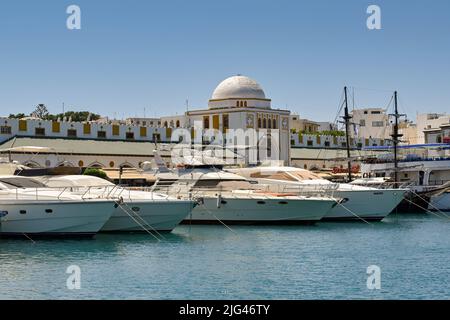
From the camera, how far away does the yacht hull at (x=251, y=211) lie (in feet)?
149

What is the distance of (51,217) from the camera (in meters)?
34.6

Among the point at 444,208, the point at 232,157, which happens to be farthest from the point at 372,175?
the point at 232,157

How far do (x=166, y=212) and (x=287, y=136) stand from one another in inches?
2640

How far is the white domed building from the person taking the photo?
98500 mm

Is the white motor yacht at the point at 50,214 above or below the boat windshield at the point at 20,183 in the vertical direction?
below

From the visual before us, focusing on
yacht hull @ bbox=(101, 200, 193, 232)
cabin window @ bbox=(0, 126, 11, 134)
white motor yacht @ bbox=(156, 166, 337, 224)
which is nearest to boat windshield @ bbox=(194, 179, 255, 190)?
white motor yacht @ bbox=(156, 166, 337, 224)

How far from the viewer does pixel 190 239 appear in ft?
123

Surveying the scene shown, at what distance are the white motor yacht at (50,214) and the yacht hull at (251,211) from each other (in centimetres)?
1092

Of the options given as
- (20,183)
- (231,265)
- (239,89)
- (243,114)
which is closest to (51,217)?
(20,183)

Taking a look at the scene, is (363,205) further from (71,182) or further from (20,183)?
(20,183)

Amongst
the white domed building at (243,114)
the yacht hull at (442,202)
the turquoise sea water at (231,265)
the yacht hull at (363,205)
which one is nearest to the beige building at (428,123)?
the white domed building at (243,114)

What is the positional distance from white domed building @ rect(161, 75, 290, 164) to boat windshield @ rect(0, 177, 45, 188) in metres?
59.2

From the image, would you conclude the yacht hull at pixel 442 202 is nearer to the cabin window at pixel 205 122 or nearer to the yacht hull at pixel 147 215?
the yacht hull at pixel 147 215

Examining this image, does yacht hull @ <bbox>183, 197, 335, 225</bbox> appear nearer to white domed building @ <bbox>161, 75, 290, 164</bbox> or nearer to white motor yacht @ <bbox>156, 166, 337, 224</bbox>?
white motor yacht @ <bbox>156, 166, 337, 224</bbox>
